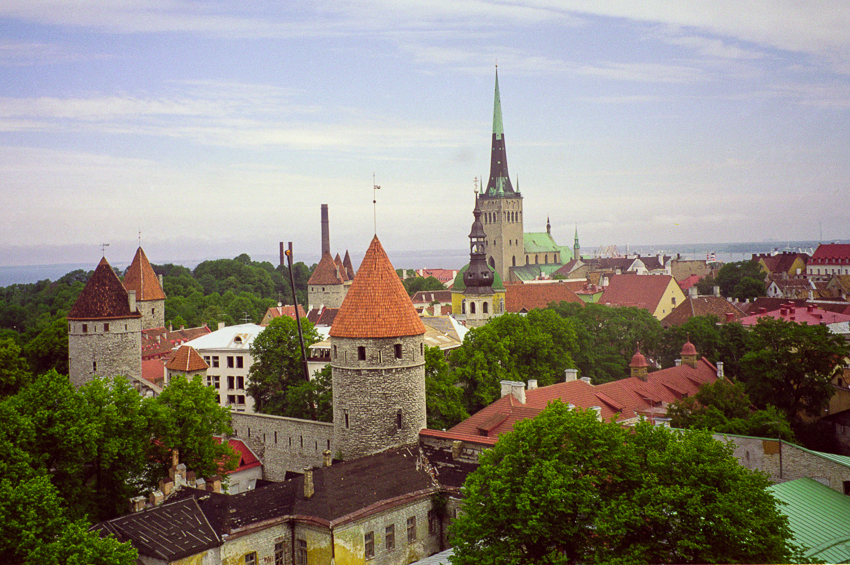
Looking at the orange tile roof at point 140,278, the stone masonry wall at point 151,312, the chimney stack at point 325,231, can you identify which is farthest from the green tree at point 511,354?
the chimney stack at point 325,231

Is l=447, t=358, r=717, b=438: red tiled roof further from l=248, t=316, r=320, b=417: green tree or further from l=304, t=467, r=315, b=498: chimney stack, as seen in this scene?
l=248, t=316, r=320, b=417: green tree

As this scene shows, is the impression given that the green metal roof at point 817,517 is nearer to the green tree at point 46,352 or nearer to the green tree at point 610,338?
the green tree at point 610,338

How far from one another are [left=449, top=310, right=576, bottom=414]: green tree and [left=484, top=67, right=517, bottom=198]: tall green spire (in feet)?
299

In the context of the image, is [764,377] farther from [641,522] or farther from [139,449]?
[139,449]

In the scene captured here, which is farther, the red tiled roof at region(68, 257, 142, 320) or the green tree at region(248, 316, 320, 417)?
the red tiled roof at region(68, 257, 142, 320)

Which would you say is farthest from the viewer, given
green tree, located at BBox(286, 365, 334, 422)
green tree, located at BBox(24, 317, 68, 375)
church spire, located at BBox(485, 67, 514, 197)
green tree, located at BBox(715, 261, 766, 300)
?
church spire, located at BBox(485, 67, 514, 197)

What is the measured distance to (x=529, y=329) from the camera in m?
45.6

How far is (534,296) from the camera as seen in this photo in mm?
86188

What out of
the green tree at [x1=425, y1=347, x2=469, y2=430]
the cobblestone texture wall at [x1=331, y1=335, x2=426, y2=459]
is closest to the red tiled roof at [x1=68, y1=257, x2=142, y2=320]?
the green tree at [x1=425, y1=347, x2=469, y2=430]

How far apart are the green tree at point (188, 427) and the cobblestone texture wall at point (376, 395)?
5.52 meters

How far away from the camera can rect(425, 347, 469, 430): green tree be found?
3594 centimetres

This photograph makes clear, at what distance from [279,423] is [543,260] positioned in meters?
119

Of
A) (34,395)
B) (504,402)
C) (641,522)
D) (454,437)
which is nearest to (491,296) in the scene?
(504,402)

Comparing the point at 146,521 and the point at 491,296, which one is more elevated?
the point at 491,296
